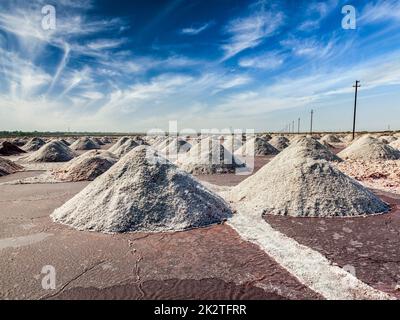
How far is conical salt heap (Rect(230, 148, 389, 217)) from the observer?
286 inches

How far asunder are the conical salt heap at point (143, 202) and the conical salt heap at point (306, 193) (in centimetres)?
113

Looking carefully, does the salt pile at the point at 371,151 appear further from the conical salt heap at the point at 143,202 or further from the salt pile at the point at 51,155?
the salt pile at the point at 51,155

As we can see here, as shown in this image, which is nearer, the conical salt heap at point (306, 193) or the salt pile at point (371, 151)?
the conical salt heap at point (306, 193)

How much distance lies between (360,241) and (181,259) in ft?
10.2

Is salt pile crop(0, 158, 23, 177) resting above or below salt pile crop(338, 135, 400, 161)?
below

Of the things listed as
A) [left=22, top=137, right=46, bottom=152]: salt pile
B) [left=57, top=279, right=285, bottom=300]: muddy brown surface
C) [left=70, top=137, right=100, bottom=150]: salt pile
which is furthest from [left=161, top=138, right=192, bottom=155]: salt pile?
[left=57, top=279, right=285, bottom=300]: muddy brown surface

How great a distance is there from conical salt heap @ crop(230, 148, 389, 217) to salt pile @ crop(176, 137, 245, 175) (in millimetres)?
6290

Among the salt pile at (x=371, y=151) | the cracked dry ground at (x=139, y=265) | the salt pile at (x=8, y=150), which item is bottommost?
the cracked dry ground at (x=139, y=265)

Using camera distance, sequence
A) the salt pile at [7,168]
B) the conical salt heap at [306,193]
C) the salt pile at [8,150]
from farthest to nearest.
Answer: the salt pile at [8,150]
the salt pile at [7,168]
the conical salt heap at [306,193]

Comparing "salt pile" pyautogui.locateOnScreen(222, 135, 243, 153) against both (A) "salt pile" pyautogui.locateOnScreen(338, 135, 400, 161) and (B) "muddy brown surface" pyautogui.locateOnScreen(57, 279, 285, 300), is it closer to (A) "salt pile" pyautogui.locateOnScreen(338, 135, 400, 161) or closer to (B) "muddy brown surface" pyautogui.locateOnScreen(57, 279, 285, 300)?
(A) "salt pile" pyautogui.locateOnScreen(338, 135, 400, 161)

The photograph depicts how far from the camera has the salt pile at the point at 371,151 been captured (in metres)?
17.8

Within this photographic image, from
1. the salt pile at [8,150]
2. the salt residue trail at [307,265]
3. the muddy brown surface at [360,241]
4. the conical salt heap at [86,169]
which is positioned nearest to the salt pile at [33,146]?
the salt pile at [8,150]

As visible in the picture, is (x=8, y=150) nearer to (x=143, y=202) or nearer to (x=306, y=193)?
(x=143, y=202)
